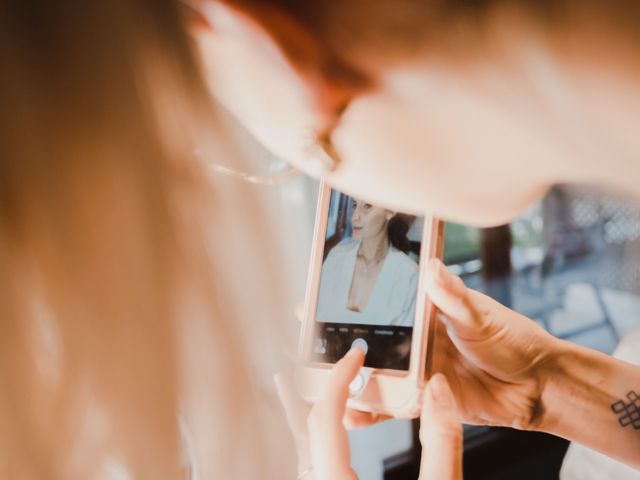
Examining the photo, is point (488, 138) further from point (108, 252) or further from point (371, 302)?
point (108, 252)

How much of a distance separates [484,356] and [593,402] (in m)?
0.09

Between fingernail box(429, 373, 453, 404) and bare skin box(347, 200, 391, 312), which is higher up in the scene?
bare skin box(347, 200, 391, 312)

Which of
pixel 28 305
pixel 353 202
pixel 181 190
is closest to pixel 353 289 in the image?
pixel 353 202

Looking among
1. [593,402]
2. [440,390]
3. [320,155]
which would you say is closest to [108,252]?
[320,155]

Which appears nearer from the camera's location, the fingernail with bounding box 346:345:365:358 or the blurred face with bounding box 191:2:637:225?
the blurred face with bounding box 191:2:637:225

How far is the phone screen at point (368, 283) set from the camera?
498 mm

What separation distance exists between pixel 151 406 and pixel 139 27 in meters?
0.34

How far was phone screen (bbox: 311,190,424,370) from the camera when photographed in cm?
50

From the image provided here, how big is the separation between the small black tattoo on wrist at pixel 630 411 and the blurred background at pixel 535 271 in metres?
0.04

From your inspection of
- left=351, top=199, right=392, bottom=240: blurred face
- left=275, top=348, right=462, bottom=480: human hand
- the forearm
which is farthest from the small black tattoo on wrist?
left=351, top=199, right=392, bottom=240: blurred face

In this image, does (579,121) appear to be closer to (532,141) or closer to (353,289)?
(532,141)

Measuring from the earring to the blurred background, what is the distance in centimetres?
1

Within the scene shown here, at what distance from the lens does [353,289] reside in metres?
0.52

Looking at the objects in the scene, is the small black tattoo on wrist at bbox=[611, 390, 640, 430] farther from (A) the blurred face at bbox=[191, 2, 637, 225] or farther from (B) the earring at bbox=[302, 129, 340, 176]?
(B) the earring at bbox=[302, 129, 340, 176]
